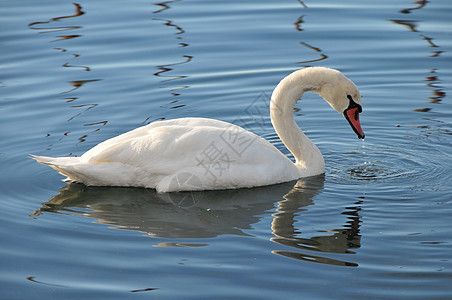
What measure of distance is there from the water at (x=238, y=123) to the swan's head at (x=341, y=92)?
613 millimetres

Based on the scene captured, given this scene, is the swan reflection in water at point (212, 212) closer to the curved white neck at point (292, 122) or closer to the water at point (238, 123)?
→ the water at point (238, 123)

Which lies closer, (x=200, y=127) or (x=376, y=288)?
(x=376, y=288)

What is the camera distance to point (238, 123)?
11203mm

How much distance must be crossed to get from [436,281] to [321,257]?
3.37 ft

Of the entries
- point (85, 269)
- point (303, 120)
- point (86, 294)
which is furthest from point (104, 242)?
point (303, 120)

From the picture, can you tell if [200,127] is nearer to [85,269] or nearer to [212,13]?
[85,269]

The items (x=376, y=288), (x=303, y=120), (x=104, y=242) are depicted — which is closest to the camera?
(x=376, y=288)

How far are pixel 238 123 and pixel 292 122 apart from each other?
1.66m

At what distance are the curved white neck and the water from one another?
26 centimetres

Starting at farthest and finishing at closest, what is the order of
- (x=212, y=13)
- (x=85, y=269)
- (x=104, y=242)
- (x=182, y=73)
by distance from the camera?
(x=212, y=13) < (x=182, y=73) < (x=104, y=242) < (x=85, y=269)

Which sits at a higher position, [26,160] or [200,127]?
[200,127]

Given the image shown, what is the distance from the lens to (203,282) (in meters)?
6.72

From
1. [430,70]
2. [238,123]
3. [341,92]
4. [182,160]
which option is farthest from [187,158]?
[430,70]

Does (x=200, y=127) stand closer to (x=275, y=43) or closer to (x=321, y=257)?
(x=321, y=257)
